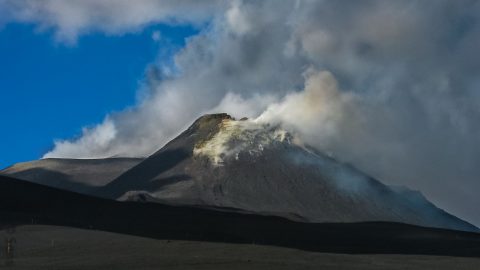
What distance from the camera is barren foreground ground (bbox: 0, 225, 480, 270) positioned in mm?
51438

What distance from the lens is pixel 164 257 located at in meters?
56.4

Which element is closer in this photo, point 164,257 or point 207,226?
point 164,257

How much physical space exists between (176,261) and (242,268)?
5.49 metres

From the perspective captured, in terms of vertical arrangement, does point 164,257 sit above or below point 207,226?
below

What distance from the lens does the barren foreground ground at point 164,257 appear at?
51.4 metres

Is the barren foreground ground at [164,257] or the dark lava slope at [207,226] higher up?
the dark lava slope at [207,226]

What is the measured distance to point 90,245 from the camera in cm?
6812

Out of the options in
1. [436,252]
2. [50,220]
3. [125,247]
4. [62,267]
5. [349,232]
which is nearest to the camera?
[62,267]

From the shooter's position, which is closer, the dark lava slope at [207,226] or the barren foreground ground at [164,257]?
the barren foreground ground at [164,257]

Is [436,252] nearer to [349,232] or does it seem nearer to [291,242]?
[291,242]

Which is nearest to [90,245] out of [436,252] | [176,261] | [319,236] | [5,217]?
[176,261]

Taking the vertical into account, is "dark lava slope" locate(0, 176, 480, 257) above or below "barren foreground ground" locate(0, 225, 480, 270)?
above

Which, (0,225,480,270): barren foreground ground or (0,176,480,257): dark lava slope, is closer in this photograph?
(0,225,480,270): barren foreground ground

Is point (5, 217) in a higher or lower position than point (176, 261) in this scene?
higher
